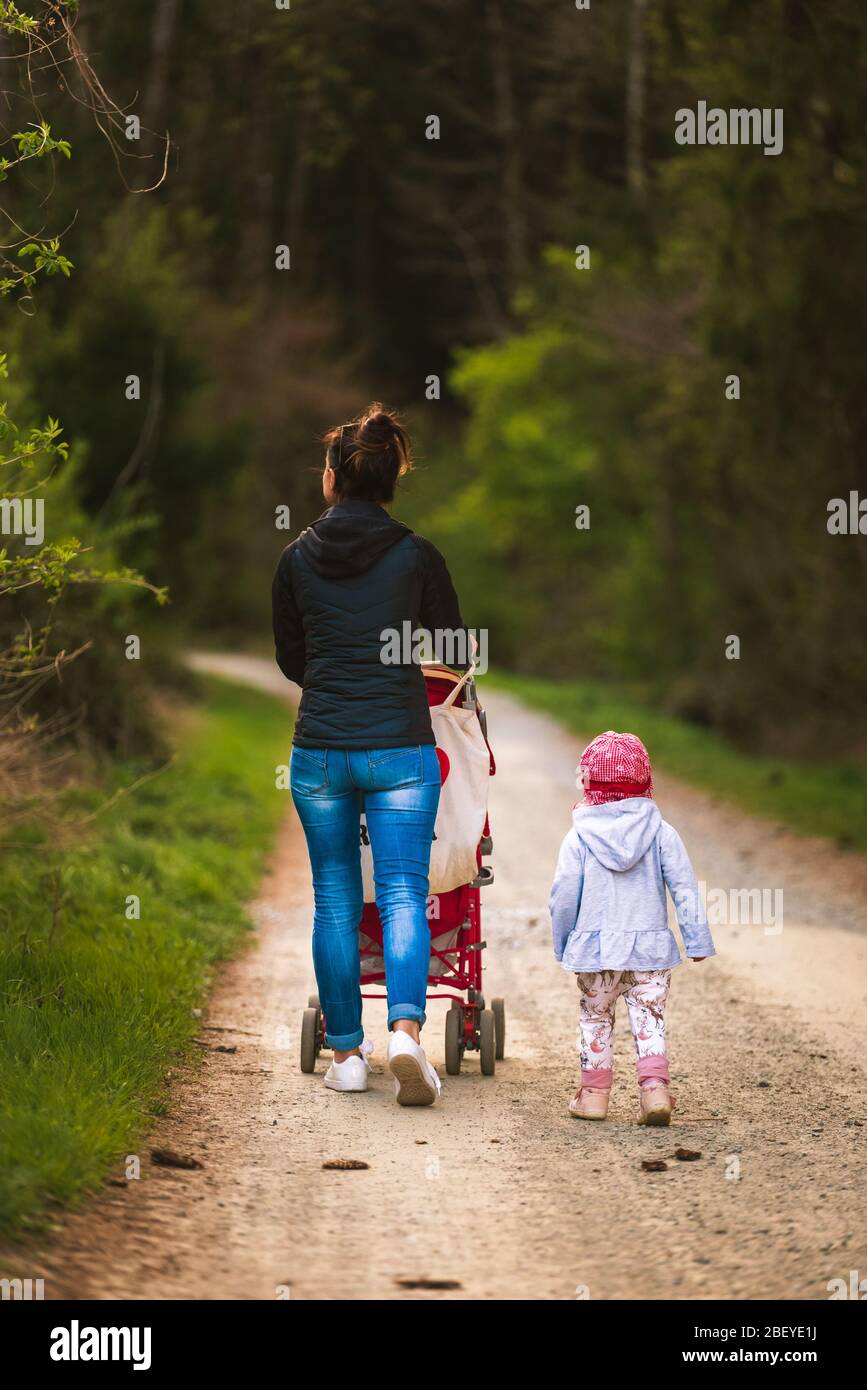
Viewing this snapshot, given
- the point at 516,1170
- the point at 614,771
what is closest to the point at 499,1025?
the point at 614,771

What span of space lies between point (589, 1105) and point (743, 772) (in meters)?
12.9

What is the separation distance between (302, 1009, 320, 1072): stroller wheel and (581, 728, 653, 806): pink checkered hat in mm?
1306

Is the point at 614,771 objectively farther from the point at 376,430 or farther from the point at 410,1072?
the point at 376,430

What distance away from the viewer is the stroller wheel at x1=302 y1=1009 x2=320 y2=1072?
5.95m

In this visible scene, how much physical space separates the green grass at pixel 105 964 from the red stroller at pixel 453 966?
512mm

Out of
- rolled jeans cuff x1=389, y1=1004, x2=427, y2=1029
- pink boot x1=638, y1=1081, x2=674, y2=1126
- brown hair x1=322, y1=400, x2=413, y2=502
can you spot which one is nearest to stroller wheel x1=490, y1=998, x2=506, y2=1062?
rolled jeans cuff x1=389, y1=1004, x2=427, y2=1029

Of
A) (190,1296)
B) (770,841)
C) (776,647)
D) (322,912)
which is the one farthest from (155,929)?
(776,647)

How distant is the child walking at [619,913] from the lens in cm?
545

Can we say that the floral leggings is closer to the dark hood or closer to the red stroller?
the red stroller

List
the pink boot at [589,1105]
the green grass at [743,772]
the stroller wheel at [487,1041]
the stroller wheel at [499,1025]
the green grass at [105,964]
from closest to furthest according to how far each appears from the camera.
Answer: the green grass at [105,964] → the pink boot at [589,1105] → the stroller wheel at [487,1041] → the stroller wheel at [499,1025] → the green grass at [743,772]

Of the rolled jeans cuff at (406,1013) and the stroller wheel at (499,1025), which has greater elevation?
the rolled jeans cuff at (406,1013)

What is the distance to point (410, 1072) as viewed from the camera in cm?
532

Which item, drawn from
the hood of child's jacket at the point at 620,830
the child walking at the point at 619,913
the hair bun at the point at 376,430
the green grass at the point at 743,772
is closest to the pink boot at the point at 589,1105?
the child walking at the point at 619,913

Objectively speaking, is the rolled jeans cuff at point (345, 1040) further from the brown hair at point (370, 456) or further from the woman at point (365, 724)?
the brown hair at point (370, 456)
